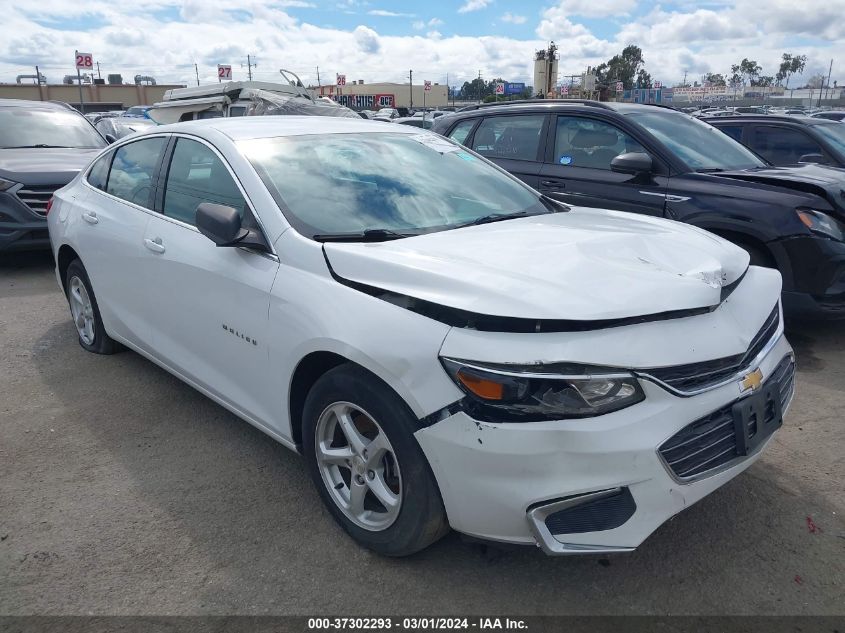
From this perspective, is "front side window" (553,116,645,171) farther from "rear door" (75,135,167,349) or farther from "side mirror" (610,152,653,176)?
"rear door" (75,135,167,349)

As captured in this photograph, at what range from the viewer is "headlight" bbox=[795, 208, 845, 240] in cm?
473

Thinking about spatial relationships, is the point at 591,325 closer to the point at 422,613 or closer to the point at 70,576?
the point at 422,613

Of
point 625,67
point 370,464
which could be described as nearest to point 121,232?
point 370,464

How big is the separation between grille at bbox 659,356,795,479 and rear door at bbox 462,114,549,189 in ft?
13.5

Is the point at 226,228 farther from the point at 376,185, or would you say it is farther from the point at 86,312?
the point at 86,312

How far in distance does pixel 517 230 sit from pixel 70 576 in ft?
7.59

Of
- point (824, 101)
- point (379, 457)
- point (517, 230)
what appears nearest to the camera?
point (379, 457)

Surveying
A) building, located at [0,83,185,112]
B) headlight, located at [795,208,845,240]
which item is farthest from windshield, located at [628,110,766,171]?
building, located at [0,83,185,112]

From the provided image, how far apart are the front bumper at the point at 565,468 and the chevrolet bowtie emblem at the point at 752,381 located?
0.41ft

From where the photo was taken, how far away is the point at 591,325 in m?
2.21

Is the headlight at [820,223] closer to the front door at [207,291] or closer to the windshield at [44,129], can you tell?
the front door at [207,291]

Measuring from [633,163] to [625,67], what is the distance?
93.8 metres

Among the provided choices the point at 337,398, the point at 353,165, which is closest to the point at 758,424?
the point at 337,398

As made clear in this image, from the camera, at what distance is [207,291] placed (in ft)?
10.7
